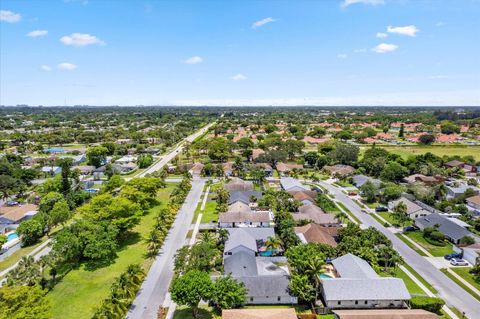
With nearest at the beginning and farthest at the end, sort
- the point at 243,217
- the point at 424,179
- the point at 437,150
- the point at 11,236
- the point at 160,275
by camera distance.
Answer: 1. the point at 160,275
2. the point at 11,236
3. the point at 243,217
4. the point at 424,179
5. the point at 437,150

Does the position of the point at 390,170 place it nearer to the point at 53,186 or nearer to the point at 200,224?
the point at 200,224

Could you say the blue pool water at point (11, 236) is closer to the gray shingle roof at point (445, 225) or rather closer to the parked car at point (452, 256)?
the parked car at point (452, 256)

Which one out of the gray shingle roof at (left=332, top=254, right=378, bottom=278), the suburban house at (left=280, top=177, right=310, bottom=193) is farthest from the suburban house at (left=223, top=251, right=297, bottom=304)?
the suburban house at (left=280, top=177, right=310, bottom=193)

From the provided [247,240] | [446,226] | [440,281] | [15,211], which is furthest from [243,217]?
[15,211]

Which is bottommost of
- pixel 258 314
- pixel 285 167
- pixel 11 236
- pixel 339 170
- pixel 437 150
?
pixel 11 236

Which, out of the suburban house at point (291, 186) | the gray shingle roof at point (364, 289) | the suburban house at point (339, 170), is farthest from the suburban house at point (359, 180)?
the gray shingle roof at point (364, 289)

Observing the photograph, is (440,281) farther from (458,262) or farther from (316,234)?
(316,234)
